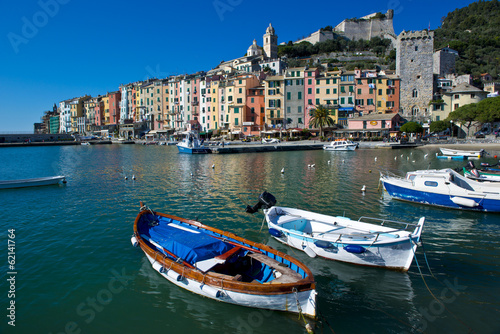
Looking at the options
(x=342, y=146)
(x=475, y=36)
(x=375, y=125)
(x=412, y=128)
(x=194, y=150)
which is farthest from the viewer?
(x=475, y=36)

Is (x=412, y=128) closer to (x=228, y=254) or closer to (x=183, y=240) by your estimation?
(x=183, y=240)

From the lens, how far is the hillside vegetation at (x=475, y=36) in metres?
95.8

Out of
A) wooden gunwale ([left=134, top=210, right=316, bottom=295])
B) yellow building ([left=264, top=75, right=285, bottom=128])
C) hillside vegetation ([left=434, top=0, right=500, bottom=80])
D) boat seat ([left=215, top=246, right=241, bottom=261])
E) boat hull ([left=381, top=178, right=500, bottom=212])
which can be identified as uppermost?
hillside vegetation ([left=434, top=0, right=500, bottom=80])

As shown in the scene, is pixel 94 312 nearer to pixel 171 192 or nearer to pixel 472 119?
pixel 171 192

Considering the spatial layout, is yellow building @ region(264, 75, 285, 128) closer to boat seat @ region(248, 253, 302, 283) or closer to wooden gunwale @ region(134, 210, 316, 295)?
wooden gunwale @ region(134, 210, 316, 295)

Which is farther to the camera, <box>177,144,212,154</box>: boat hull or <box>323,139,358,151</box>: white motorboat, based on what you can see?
<box>177,144,212,154</box>: boat hull

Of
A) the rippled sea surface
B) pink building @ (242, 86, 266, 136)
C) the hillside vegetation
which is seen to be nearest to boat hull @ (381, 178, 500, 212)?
the rippled sea surface

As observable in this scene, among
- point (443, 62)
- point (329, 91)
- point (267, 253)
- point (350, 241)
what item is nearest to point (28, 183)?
point (267, 253)

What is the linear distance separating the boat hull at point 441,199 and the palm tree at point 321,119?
48.1 m

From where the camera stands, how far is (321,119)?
6894cm

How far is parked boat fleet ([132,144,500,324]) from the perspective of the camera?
8395 millimetres

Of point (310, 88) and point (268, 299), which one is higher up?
point (310, 88)

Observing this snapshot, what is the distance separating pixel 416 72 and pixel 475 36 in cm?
5678

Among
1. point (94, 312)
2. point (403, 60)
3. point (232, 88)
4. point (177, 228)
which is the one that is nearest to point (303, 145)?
point (232, 88)
